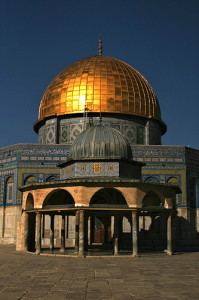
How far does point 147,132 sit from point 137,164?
11.7 meters

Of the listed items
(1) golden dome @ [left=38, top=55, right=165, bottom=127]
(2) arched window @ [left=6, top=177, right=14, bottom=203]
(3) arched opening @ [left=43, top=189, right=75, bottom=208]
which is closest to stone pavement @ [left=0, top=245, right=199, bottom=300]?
(3) arched opening @ [left=43, top=189, right=75, bottom=208]

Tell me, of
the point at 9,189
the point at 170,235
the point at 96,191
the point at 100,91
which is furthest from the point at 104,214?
the point at 100,91

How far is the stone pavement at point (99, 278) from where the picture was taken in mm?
8648

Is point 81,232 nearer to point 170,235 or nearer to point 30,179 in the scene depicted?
point 170,235

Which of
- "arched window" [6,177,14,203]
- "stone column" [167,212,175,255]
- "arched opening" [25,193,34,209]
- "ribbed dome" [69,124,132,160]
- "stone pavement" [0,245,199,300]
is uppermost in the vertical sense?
"ribbed dome" [69,124,132,160]

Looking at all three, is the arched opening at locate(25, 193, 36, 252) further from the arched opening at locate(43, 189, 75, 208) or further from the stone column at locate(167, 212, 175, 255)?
the stone column at locate(167, 212, 175, 255)

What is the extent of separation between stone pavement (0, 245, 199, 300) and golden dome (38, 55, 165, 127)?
16042mm

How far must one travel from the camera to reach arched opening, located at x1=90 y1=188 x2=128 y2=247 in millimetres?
17406

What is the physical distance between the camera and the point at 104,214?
59.6 feet

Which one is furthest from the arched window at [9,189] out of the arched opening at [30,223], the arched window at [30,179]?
the arched opening at [30,223]

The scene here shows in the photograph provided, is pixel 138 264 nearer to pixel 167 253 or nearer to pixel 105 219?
pixel 167 253

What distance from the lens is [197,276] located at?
11227mm

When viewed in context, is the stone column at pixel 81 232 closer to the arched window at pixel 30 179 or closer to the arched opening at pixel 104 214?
the arched opening at pixel 104 214

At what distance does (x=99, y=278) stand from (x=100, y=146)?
26.4 ft
